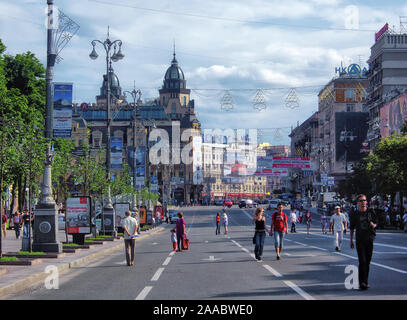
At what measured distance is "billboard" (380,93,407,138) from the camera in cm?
8231

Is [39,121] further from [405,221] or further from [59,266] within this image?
[59,266]

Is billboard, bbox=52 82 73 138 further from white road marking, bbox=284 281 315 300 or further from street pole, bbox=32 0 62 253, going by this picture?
white road marking, bbox=284 281 315 300

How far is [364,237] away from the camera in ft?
48.2

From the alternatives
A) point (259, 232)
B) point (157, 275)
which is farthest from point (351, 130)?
point (157, 275)

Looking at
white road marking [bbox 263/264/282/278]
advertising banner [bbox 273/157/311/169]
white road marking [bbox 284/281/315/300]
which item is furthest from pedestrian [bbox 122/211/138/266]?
advertising banner [bbox 273/157/311/169]

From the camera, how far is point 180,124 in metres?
199

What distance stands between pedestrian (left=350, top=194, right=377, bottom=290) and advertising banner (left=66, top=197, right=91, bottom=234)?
60.4 ft

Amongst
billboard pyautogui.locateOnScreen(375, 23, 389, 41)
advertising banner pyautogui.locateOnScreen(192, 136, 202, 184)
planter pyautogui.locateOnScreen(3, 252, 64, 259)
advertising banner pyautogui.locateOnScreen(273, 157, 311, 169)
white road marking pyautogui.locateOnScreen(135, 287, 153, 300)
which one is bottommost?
planter pyautogui.locateOnScreen(3, 252, 64, 259)

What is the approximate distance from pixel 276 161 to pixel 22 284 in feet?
240

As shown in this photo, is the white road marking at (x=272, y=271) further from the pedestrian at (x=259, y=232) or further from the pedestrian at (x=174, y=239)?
the pedestrian at (x=174, y=239)

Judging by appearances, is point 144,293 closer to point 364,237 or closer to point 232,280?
point 232,280

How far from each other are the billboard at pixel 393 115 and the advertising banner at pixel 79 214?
5599 centimetres

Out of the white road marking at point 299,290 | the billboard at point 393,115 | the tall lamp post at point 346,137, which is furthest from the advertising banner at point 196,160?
the white road marking at point 299,290

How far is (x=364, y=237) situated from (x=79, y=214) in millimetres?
19084
